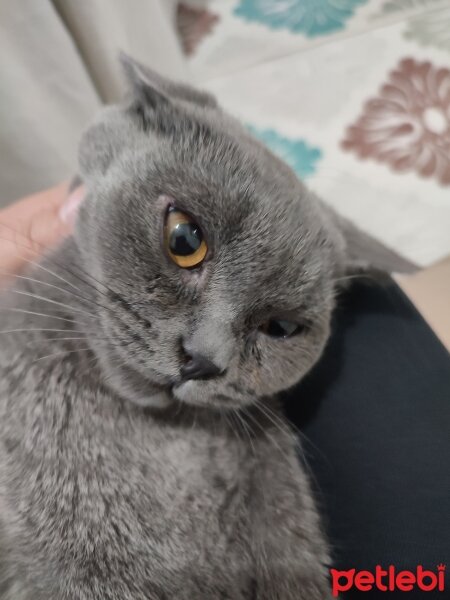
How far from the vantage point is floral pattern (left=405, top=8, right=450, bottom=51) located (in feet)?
5.31

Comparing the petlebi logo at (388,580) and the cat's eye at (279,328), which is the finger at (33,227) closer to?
the cat's eye at (279,328)

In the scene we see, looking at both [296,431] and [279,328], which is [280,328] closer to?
[279,328]

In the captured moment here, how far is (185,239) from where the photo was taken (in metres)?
0.65

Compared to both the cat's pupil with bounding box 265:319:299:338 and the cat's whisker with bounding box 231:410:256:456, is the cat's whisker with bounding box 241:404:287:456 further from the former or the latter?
the cat's pupil with bounding box 265:319:299:338

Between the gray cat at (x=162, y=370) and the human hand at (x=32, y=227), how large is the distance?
0.07m

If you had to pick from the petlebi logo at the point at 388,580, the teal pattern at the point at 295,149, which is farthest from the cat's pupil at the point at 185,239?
the teal pattern at the point at 295,149

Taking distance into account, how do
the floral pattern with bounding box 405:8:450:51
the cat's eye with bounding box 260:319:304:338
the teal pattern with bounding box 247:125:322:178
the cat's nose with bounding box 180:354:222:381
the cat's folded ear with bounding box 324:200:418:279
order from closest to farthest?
the cat's nose with bounding box 180:354:222:381
the cat's eye with bounding box 260:319:304:338
the cat's folded ear with bounding box 324:200:418:279
the teal pattern with bounding box 247:125:322:178
the floral pattern with bounding box 405:8:450:51

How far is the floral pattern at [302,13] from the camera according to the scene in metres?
1.67

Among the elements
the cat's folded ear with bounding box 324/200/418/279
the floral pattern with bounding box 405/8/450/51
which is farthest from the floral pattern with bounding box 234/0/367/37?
the cat's folded ear with bounding box 324/200/418/279

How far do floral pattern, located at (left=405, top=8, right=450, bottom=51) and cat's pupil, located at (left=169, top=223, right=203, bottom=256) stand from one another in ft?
4.55

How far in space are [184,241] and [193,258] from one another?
0.02m

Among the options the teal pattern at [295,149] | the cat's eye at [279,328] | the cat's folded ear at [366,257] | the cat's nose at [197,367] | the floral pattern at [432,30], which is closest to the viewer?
the cat's nose at [197,367]

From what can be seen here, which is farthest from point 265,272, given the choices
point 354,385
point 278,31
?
point 278,31

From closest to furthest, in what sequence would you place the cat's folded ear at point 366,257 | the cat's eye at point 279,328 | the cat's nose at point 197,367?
the cat's nose at point 197,367, the cat's eye at point 279,328, the cat's folded ear at point 366,257
